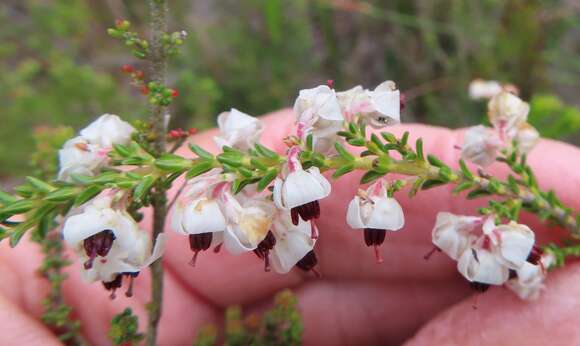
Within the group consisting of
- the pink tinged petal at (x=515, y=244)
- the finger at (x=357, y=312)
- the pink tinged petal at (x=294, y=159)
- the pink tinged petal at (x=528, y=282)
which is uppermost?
the pink tinged petal at (x=294, y=159)

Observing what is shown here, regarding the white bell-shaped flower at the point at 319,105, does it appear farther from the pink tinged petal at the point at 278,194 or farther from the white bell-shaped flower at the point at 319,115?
the pink tinged petal at the point at 278,194

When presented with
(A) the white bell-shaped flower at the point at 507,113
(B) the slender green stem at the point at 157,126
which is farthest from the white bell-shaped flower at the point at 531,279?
(B) the slender green stem at the point at 157,126

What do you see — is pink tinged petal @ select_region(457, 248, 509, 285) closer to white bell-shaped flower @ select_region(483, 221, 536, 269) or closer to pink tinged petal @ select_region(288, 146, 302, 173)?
white bell-shaped flower @ select_region(483, 221, 536, 269)

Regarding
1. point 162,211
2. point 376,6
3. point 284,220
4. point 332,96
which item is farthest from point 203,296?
point 376,6

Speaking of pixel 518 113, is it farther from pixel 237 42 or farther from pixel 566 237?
pixel 237 42

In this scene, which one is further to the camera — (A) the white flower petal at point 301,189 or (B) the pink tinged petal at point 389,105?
(B) the pink tinged petal at point 389,105

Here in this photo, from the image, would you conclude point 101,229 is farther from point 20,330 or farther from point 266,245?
point 20,330
